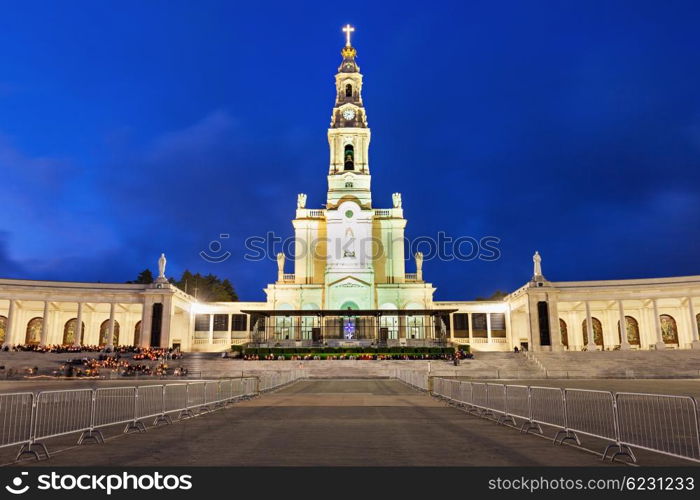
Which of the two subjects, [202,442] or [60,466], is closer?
[60,466]

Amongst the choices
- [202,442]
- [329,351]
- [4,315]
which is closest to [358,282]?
[329,351]

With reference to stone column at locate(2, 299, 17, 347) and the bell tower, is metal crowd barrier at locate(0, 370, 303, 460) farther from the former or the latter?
the bell tower

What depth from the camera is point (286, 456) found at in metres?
9.57

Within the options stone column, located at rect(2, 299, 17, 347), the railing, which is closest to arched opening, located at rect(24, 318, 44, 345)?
stone column, located at rect(2, 299, 17, 347)

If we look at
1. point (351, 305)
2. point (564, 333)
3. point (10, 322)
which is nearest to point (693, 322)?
point (564, 333)

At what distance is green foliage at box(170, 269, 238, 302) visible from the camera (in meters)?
104

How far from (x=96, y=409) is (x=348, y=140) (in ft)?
227

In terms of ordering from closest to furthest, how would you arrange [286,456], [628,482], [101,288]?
[628,482] → [286,456] → [101,288]

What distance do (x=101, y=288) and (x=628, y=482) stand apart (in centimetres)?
6792

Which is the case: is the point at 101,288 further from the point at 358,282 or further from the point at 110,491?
the point at 110,491

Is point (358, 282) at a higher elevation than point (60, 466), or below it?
higher

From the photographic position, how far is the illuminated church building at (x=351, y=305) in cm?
6319

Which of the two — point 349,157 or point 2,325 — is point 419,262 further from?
point 2,325

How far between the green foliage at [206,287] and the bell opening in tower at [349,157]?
37.6m
